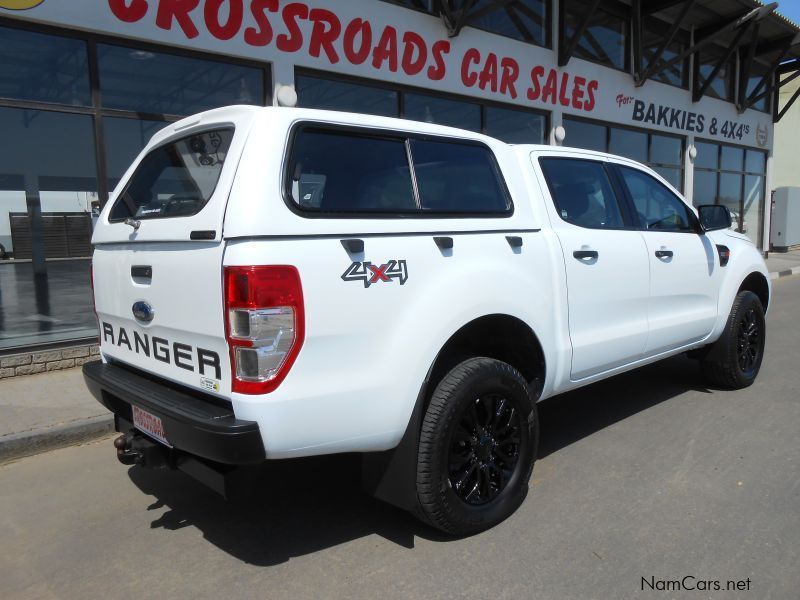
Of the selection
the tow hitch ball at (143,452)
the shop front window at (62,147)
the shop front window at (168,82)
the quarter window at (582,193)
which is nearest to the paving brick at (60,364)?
the shop front window at (62,147)

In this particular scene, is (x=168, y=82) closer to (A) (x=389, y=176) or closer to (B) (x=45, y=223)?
(B) (x=45, y=223)

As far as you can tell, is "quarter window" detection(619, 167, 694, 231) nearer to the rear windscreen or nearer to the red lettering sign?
the rear windscreen

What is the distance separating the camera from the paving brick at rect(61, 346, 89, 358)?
19.0ft

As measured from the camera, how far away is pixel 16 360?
550 cm

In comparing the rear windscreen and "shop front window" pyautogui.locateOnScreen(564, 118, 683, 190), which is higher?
"shop front window" pyautogui.locateOnScreen(564, 118, 683, 190)

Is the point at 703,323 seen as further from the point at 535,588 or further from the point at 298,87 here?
the point at 298,87

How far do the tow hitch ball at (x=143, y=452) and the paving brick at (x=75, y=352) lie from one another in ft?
11.9

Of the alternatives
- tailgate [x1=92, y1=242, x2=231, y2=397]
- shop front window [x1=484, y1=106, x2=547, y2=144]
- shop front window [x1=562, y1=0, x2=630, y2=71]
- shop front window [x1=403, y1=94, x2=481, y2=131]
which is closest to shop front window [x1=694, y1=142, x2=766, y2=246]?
shop front window [x1=562, y1=0, x2=630, y2=71]

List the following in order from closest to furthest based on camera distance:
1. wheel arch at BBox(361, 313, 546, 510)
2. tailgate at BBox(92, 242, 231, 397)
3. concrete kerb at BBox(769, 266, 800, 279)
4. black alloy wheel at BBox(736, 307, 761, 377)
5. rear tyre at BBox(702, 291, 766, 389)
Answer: tailgate at BBox(92, 242, 231, 397) → wheel arch at BBox(361, 313, 546, 510) → rear tyre at BBox(702, 291, 766, 389) → black alloy wheel at BBox(736, 307, 761, 377) → concrete kerb at BBox(769, 266, 800, 279)

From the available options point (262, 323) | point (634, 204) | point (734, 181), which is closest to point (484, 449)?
point (262, 323)

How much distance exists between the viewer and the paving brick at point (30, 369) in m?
5.53

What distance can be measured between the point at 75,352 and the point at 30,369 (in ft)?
1.35

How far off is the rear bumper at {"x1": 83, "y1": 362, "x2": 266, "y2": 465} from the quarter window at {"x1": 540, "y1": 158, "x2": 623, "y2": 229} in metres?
2.13

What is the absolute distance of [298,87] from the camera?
780cm
